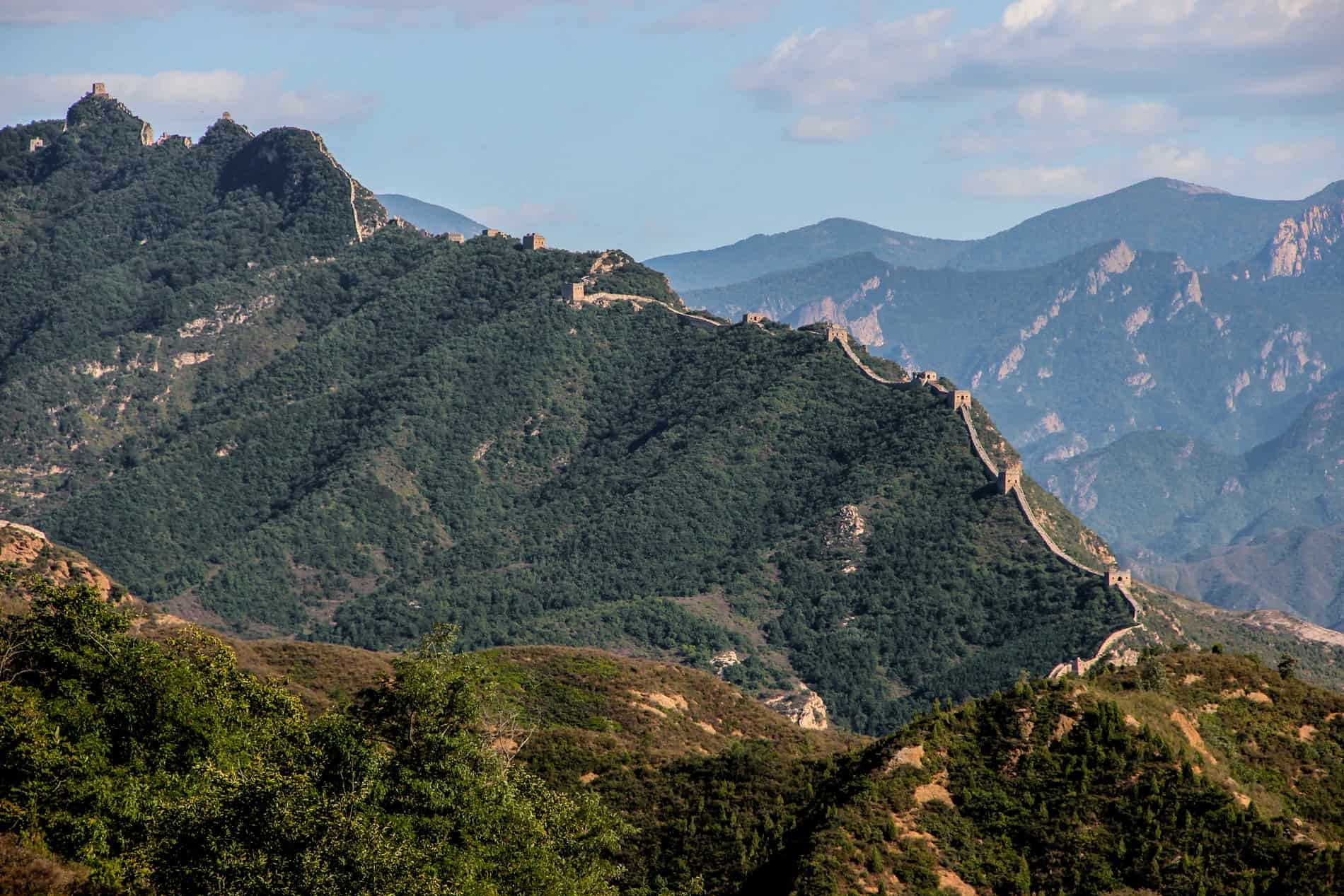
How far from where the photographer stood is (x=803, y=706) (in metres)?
125

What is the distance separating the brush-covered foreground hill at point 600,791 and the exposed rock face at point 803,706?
49.4m

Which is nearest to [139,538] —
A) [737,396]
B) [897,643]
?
[737,396]

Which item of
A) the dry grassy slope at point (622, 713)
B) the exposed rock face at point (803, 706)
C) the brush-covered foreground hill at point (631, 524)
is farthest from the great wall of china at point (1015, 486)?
the dry grassy slope at point (622, 713)

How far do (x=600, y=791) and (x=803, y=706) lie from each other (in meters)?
60.4

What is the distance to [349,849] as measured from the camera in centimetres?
4122

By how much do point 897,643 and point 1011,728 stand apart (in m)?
83.4

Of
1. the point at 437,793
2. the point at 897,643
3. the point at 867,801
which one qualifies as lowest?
the point at 897,643

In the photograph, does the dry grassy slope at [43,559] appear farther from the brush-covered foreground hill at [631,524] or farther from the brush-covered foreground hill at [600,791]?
the brush-covered foreground hill at [631,524]

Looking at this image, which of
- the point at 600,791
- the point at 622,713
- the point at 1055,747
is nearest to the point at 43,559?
the point at 622,713

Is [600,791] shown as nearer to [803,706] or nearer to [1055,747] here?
[1055,747]

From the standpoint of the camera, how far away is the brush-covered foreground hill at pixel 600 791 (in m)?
43.7

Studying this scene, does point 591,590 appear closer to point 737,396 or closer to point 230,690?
point 737,396

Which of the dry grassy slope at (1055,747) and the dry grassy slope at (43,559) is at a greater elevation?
the dry grassy slope at (43,559)

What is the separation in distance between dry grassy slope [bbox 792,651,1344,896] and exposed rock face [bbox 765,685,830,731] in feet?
171
